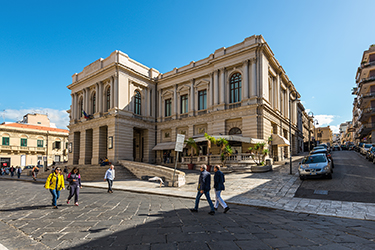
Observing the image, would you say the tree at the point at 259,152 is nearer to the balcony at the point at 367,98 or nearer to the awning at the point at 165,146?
the awning at the point at 165,146

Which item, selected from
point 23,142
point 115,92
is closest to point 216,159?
point 115,92

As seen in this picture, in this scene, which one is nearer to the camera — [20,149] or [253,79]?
[253,79]

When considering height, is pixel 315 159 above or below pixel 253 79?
below

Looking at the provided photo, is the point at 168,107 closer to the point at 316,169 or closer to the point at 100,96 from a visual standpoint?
the point at 100,96

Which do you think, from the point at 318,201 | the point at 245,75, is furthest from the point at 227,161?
the point at 318,201

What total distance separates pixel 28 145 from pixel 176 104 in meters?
33.8

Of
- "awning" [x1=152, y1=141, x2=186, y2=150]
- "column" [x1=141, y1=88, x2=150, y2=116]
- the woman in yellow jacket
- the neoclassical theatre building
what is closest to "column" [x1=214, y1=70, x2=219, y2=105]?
the neoclassical theatre building

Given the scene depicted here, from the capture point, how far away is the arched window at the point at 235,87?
26.4 meters

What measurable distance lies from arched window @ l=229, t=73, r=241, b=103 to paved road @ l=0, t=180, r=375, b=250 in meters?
19.6

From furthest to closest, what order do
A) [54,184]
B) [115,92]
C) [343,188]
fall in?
[115,92] < [343,188] < [54,184]

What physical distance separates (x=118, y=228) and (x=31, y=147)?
49546mm

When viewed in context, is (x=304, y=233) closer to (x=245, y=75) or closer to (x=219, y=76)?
(x=245, y=75)

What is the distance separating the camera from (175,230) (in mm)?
5555

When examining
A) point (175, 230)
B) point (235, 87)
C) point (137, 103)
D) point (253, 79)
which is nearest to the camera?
point (175, 230)
